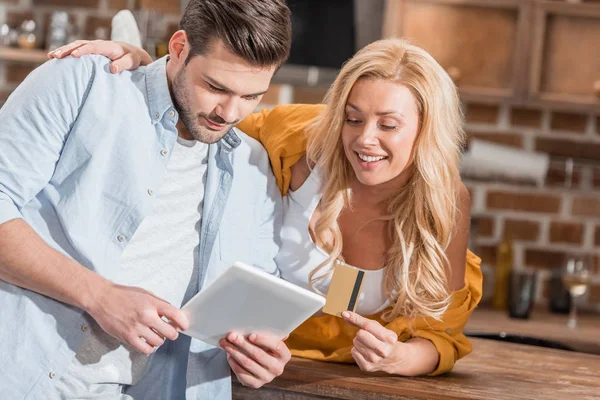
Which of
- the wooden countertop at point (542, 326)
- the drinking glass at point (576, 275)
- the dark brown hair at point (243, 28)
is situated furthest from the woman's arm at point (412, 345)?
the drinking glass at point (576, 275)

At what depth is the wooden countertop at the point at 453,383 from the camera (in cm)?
195

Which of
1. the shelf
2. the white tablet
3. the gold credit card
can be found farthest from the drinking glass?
the shelf

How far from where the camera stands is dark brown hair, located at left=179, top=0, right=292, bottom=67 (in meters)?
1.92

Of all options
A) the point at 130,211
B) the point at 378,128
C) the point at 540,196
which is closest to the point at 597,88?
the point at 540,196

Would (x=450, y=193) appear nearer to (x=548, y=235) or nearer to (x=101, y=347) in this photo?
(x=101, y=347)

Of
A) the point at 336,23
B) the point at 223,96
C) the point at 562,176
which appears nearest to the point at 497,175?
the point at 562,176

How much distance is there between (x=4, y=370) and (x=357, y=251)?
845mm

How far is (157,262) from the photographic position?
2.00 meters

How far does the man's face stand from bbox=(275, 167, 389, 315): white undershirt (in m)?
0.33

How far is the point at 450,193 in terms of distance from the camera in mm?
2240

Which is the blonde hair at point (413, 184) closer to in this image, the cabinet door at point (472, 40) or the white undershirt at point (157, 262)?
the white undershirt at point (157, 262)

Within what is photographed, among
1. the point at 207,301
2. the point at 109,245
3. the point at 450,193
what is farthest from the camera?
the point at 450,193

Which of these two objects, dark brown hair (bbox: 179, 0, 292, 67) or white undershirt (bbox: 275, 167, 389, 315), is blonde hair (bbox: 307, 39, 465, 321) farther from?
dark brown hair (bbox: 179, 0, 292, 67)

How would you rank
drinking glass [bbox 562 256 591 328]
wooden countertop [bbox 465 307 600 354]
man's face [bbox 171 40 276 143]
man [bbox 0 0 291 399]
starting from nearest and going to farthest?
man [bbox 0 0 291 399] → man's face [bbox 171 40 276 143] → wooden countertop [bbox 465 307 600 354] → drinking glass [bbox 562 256 591 328]
